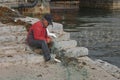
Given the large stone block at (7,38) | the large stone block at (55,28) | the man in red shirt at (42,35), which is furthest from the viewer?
the large stone block at (55,28)

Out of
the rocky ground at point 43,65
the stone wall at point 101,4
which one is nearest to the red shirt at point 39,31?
the rocky ground at point 43,65

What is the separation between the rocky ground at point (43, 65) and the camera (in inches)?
389

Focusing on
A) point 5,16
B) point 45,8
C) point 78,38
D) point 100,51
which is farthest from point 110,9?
point 5,16

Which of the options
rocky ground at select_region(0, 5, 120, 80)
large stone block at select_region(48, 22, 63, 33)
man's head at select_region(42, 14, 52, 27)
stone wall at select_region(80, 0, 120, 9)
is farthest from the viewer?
stone wall at select_region(80, 0, 120, 9)

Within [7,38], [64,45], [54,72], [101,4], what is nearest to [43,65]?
[54,72]

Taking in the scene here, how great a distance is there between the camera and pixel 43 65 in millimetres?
10992

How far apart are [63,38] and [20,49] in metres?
1.91

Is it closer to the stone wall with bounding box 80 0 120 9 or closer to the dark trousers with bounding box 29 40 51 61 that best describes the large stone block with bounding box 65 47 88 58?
the dark trousers with bounding box 29 40 51 61

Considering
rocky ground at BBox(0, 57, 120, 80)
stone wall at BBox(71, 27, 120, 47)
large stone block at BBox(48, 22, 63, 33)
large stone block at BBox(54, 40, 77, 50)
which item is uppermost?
large stone block at BBox(48, 22, 63, 33)

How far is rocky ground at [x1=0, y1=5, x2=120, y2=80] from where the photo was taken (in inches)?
389

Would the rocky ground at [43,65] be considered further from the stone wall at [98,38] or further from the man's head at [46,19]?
the stone wall at [98,38]

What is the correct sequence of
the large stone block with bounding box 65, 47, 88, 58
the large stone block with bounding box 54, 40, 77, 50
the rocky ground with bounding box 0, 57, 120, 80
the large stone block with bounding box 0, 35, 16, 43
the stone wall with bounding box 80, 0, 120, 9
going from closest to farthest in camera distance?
1. the rocky ground with bounding box 0, 57, 120, 80
2. the large stone block with bounding box 65, 47, 88, 58
3. the large stone block with bounding box 54, 40, 77, 50
4. the large stone block with bounding box 0, 35, 16, 43
5. the stone wall with bounding box 80, 0, 120, 9

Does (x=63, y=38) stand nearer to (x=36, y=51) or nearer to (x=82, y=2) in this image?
(x=36, y=51)

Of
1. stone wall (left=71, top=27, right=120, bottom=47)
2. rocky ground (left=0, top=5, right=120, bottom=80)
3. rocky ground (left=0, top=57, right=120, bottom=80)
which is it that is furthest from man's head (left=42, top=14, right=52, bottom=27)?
stone wall (left=71, top=27, right=120, bottom=47)
